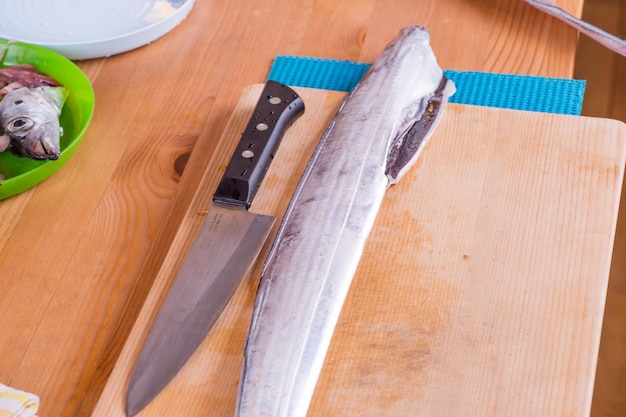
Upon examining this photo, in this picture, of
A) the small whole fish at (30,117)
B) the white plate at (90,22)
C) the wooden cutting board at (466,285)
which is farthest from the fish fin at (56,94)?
the wooden cutting board at (466,285)

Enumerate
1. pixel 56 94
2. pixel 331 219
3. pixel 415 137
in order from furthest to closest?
pixel 56 94, pixel 415 137, pixel 331 219

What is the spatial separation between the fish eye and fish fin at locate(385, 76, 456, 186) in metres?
0.56

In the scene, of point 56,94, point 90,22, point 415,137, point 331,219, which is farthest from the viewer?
point 90,22

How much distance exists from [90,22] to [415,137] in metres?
0.70

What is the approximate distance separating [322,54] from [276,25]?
131mm

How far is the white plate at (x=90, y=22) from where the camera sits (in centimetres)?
135

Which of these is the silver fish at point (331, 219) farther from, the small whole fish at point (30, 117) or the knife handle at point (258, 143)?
the small whole fish at point (30, 117)

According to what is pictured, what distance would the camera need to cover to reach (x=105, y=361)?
3.27 ft

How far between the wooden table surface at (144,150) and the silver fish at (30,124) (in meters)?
0.08

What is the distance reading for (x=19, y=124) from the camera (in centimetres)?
113

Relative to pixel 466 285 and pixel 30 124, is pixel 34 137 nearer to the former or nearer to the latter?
pixel 30 124

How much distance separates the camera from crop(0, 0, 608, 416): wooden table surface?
102cm

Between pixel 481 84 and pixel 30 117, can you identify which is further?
pixel 481 84

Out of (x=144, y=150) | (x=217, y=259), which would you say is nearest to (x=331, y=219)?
(x=217, y=259)
